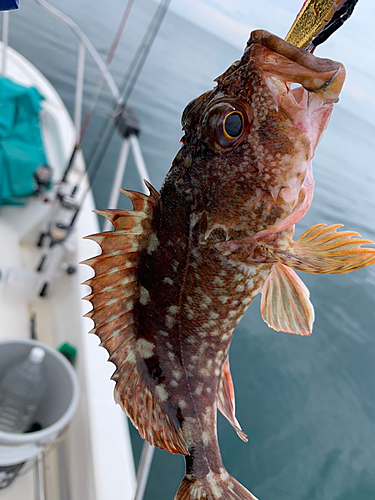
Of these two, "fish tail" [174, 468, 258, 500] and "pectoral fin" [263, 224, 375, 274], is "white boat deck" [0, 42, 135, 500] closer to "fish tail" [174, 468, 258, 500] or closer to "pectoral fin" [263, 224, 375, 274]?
"fish tail" [174, 468, 258, 500]

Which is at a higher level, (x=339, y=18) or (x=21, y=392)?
(x=339, y=18)

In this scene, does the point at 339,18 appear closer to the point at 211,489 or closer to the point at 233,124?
the point at 233,124

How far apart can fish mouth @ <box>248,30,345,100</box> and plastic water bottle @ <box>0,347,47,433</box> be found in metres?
2.21

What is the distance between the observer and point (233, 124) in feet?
2.99

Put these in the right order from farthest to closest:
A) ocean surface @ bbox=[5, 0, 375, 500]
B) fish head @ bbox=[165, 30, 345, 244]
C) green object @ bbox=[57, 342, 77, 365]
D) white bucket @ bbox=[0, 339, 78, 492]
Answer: ocean surface @ bbox=[5, 0, 375, 500] < green object @ bbox=[57, 342, 77, 365] < white bucket @ bbox=[0, 339, 78, 492] < fish head @ bbox=[165, 30, 345, 244]

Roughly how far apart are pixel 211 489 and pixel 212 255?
68cm

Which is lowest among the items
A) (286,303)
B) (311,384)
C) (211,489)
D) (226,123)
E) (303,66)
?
(311,384)

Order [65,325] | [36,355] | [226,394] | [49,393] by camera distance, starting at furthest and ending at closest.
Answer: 1. [65,325]
2. [49,393]
3. [36,355]
4. [226,394]

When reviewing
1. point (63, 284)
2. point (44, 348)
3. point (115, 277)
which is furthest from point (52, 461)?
point (115, 277)

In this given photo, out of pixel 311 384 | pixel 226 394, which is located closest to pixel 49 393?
pixel 226 394

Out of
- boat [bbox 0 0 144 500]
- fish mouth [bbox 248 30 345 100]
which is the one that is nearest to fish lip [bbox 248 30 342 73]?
fish mouth [bbox 248 30 345 100]

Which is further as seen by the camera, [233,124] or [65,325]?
[65,325]

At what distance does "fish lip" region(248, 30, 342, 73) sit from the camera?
70cm


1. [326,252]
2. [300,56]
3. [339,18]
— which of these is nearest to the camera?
[339,18]
